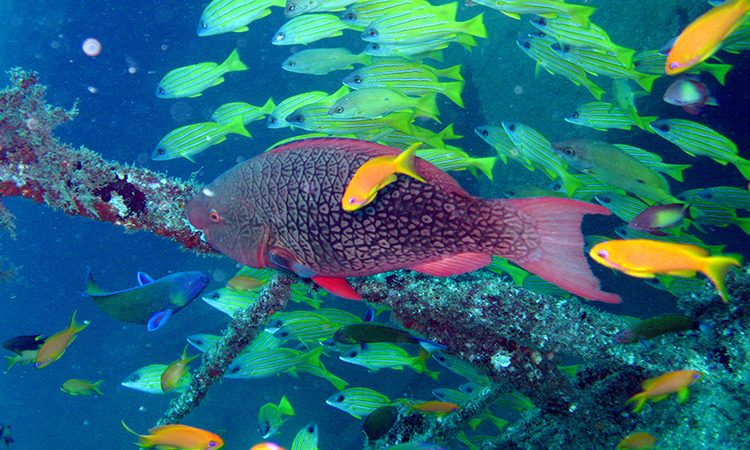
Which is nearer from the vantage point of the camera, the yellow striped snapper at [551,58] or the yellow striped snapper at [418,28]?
the yellow striped snapper at [418,28]

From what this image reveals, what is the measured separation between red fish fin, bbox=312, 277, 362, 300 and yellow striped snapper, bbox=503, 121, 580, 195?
4.24 m

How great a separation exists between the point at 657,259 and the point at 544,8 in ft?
12.5

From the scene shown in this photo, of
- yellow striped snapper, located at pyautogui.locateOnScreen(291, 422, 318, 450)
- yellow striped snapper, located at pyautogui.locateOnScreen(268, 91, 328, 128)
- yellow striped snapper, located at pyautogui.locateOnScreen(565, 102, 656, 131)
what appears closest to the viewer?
yellow striped snapper, located at pyautogui.locateOnScreen(291, 422, 318, 450)

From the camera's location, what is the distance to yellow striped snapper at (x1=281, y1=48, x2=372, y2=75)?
7.82 meters

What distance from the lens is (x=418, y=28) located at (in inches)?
220

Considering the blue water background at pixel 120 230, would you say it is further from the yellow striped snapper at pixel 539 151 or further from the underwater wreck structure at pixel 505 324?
the underwater wreck structure at pixel 505 324

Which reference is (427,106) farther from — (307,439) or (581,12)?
(307,439)

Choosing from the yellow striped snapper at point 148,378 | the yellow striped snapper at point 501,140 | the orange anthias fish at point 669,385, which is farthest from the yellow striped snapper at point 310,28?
the orange anthias fish at point 669,385

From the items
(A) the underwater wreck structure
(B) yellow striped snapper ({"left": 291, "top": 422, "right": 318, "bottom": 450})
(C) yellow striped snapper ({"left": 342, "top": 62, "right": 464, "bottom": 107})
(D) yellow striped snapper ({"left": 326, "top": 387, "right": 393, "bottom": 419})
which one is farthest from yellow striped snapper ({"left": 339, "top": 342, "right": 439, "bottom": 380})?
(C) yellow striped snapper ({"left": 342, "top": 62, "right": 464, "bottom": 107})

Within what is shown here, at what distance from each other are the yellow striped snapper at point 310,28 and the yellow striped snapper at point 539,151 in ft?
10.8

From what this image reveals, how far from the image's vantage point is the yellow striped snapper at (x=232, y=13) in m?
6.47

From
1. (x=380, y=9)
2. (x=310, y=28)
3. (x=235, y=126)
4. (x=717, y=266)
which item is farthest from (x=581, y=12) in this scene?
(x=235, y=126)

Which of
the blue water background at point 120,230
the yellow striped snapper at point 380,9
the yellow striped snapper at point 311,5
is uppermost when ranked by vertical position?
the yellow striped snapper at point 311,5

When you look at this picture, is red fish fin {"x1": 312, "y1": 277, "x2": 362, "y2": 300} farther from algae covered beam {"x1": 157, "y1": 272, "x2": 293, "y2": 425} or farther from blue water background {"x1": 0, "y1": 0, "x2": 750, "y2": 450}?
blue water background {"x1": 0, "y1": 0, "x2": 750, "y2": 450}
